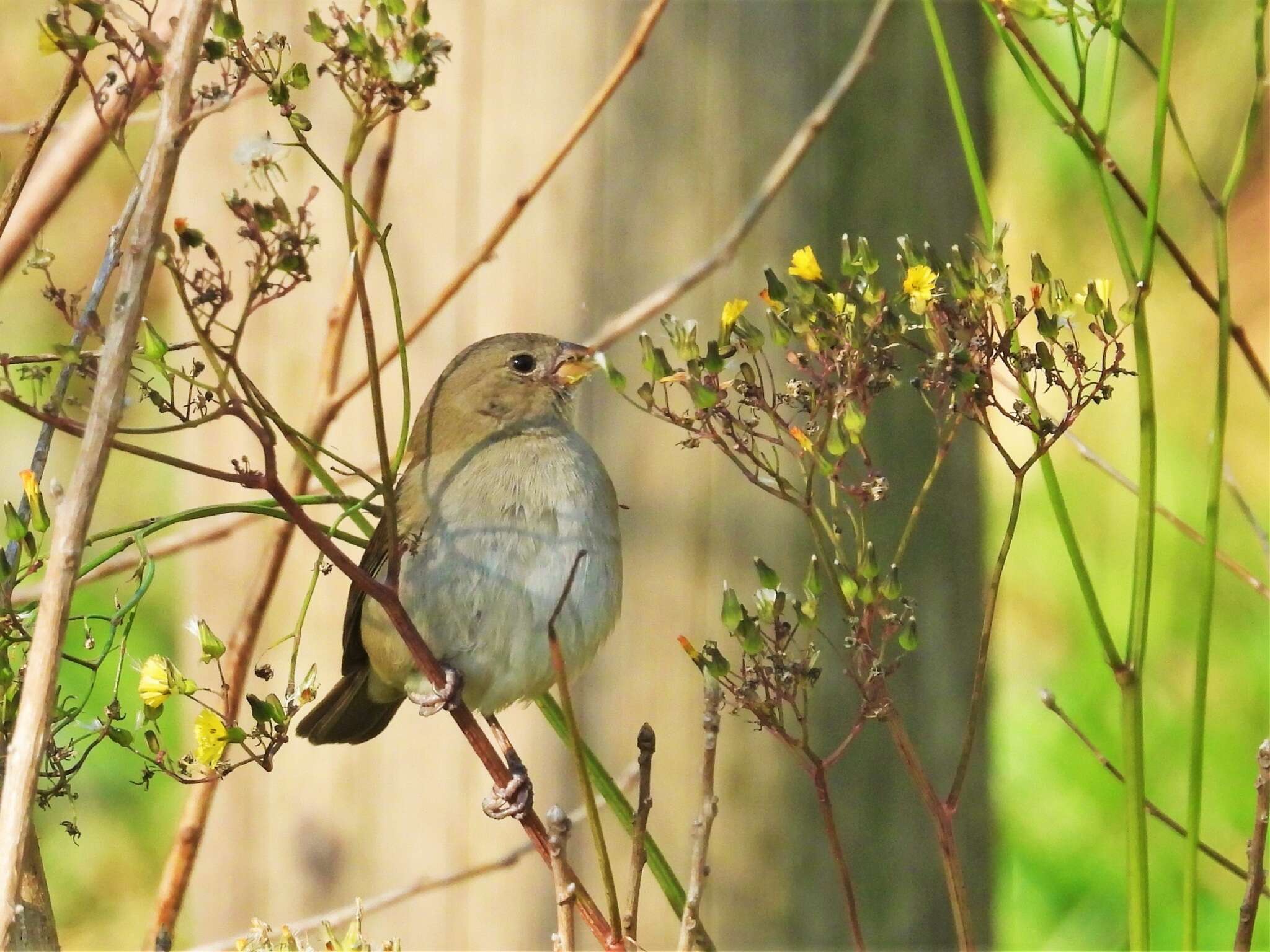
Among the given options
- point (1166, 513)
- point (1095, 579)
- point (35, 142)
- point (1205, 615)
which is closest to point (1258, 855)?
point (1205, 615)

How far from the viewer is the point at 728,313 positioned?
1.32 m

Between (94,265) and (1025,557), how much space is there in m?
4.09

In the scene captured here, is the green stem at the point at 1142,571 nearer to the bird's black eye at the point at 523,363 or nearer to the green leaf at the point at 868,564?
the green leaf at the point at 868,564

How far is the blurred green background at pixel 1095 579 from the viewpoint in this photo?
4707mm

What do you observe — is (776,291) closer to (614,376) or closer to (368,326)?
(614,376)

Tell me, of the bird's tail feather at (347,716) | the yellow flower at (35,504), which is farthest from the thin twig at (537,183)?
the bird's tail feather at (347,716)

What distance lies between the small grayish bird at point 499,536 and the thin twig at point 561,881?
0.94m

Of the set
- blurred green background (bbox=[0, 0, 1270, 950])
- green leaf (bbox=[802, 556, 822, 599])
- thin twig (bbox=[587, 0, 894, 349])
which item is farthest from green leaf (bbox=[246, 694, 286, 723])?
blurred green background (bbox=[0, 0, 1270, 950])

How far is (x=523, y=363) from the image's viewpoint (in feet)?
9.11

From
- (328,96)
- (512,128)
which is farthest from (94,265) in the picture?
(512,128)

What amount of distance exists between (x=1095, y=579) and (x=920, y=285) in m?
4.15

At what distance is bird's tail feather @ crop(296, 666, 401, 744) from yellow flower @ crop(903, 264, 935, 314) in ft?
6.07

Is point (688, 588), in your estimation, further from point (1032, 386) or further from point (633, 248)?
point (1032, 386)

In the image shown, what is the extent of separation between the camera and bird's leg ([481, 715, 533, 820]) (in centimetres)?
149
